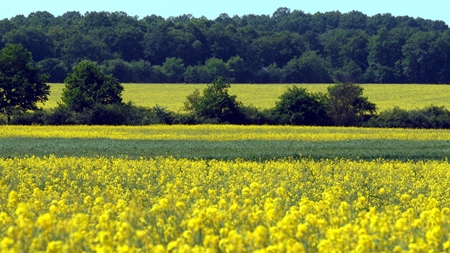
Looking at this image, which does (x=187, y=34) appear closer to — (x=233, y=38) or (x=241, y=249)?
(x=233, y=38)

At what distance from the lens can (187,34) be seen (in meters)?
122

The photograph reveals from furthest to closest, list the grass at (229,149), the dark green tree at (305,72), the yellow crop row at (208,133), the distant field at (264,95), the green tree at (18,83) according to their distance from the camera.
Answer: the dark green tree at (305,72), the distant field at (264,95), the green tree at (18,83), the yellow crop row at (208,133), the grass at (229,149)

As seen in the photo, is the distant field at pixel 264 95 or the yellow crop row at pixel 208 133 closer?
the yellow crop row at pixel 208 133

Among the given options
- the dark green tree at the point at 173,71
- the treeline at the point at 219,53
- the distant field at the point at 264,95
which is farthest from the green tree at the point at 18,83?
the dark green tree at the point at 173,71

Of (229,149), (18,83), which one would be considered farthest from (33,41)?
(229,149)

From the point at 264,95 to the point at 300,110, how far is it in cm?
2685

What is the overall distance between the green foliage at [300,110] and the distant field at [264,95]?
37.5ft

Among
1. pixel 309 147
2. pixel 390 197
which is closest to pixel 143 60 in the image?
pixel 309 147

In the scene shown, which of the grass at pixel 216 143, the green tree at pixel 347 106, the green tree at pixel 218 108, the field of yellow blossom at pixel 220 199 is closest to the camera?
the field of yellow blossom at pixel 220 199

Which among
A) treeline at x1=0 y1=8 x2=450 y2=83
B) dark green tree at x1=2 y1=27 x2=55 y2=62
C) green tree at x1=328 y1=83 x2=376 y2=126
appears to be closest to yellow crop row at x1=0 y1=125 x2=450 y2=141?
green tree at x1=328 y1=83 x2=376 y2=126

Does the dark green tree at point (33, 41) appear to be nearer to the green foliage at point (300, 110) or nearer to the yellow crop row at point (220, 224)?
the green foliage at point (300, 110)

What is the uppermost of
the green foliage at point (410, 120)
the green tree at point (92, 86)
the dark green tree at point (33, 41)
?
the dark green tree at point (33, 41)

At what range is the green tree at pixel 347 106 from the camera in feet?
195

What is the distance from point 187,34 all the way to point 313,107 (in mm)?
65548
